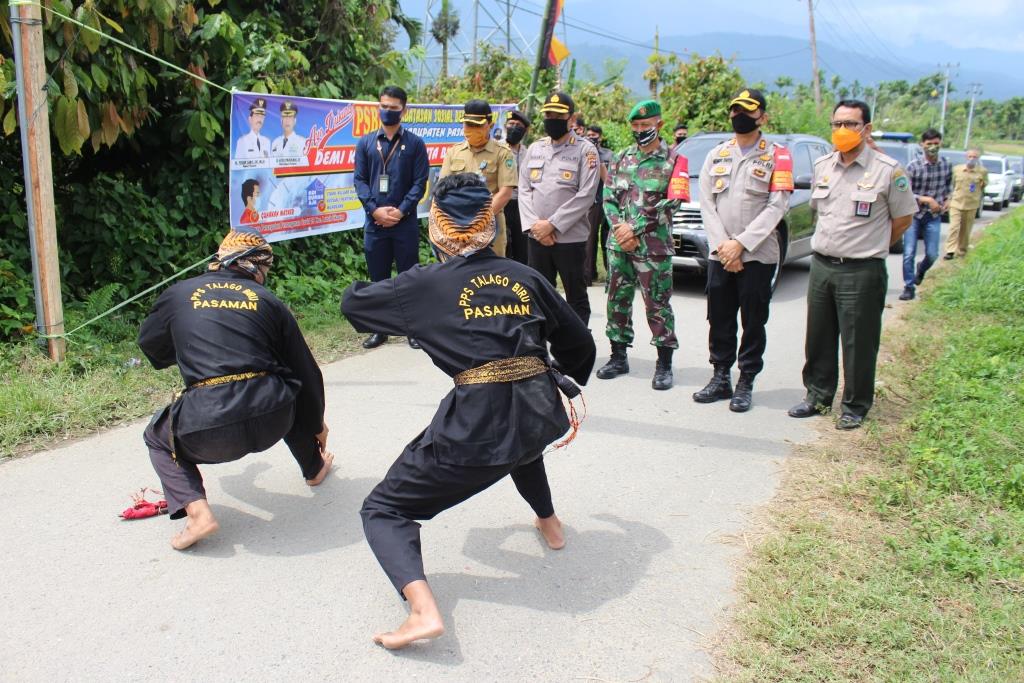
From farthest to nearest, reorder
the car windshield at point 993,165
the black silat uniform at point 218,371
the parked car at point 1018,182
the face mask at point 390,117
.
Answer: the parked car at point 1018,182
the car windshield at point 993,165
the face mask at point 390,117
the black silat uniform at point 218,371

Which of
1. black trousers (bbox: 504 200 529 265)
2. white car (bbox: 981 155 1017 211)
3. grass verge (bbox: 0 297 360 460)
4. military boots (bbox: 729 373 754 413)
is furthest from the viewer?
white car (bbox: 981 155 1017 211)

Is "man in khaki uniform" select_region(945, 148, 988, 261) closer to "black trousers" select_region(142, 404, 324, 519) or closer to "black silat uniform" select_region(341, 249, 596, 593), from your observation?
"black silat uniform" select_region(341, 249, 596, 593)

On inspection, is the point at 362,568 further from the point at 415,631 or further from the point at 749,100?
the point at 749,100

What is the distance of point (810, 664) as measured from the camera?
2.71 m

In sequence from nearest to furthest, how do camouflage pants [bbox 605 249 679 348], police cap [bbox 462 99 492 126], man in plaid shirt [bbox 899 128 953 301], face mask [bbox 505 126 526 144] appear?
1. camouflage pants [bbox 605 249 679 348]
2. police cap [bbox 462 99 492 126]
3. face mask [bbox 505 126 526 144]
4. man in plaid shirt [bbox 899 128 953 301]

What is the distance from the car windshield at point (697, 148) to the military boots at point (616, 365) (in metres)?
4.45

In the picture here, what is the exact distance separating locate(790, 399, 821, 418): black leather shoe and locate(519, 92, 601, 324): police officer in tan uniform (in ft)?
5.98

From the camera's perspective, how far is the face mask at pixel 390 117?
6531 mm

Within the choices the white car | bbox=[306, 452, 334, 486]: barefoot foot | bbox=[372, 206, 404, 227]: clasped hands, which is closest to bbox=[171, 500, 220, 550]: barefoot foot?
bbox=[306, 452, 334, 486]: barefoot foot

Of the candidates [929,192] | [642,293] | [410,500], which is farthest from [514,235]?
[410,500]

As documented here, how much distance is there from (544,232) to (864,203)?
2.22 m

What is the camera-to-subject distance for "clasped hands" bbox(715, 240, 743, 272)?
A: 203 inches

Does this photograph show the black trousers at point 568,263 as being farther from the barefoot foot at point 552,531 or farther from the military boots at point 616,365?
the barefoot foot at point 552,531

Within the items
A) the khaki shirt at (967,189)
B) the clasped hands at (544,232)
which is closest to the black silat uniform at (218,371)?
the clasped hands at (544,232)
